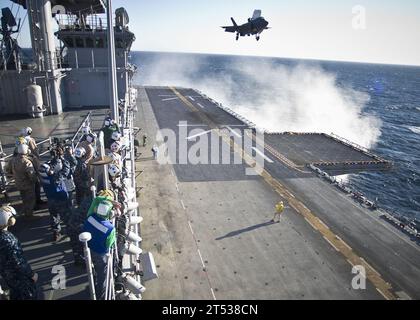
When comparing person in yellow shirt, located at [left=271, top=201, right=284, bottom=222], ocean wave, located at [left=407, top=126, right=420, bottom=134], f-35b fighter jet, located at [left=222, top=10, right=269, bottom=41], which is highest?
f-35b fighter jet, located at [left=222, top=10, right=269, bottom=41]

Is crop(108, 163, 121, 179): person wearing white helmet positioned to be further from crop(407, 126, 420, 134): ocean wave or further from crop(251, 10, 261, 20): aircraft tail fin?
crop(407, 126, 420, 134): ocean wave

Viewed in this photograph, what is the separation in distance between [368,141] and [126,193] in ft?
157

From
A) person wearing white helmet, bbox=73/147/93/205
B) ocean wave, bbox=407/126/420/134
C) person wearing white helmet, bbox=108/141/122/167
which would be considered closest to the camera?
person wearing white helmet, bbox=108/141/122/167

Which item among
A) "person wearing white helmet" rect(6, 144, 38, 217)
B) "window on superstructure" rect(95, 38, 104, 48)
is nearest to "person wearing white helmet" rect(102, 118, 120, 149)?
"person wearing white helmet" rect(6, 144, 38, 217)

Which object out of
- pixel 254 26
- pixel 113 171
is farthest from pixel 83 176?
pixel 254 26

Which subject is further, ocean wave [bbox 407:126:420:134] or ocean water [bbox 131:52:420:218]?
ocean wave [bbox 407:126:420:134]

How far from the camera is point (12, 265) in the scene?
5770 millimetres

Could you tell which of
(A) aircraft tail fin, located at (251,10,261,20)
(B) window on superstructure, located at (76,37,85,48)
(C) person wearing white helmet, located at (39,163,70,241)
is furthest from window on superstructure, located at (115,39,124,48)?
(C) person wearing white helmet, located at (39,163,70,241)

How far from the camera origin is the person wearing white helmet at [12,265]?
566 centimetres

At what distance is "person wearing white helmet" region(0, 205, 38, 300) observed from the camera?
5.66 m

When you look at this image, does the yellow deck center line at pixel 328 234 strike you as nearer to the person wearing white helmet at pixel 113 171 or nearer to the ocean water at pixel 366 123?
the ocean water at pixel 366 123

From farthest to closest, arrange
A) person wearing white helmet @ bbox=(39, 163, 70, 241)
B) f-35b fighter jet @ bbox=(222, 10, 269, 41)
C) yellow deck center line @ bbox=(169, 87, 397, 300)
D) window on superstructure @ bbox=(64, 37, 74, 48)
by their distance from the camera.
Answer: window on superstructure @ bbox=(64, 37, 74, 48) < f-35b fighter jet @ bbox=(222, 10, 269, 41) < yellow deck center line @ bbox=(169, 87, 397, 300) < person wearing white helmet @ bbox=(39, 163, 70, 241)

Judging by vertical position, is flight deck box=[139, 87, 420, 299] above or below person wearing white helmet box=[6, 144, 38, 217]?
below
